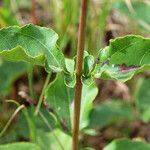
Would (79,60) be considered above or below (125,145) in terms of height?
above

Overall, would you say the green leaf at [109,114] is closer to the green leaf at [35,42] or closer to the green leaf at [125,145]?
the green leaf at [125,145]

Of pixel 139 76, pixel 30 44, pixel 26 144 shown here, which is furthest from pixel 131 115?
pixel 30 44

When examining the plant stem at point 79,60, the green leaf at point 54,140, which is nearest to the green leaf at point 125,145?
the green leaf at point 54,140

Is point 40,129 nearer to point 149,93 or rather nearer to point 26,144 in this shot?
Result: point 26,144

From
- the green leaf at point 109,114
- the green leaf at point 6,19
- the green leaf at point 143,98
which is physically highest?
the green leaf at point 6,19

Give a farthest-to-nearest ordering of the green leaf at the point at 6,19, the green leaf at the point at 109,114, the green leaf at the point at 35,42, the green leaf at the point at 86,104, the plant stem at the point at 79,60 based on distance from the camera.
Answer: the green leaf at the point at 109,114, the green leaf at the point at 6,19, the green leaf at the point at 86,104, the green leaf at the point at 35,42, the plant stem at the point at 79,60

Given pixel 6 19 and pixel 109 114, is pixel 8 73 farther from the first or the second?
pixel 109 114

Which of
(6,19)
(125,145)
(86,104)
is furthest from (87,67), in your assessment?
(6,19)
